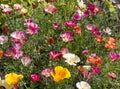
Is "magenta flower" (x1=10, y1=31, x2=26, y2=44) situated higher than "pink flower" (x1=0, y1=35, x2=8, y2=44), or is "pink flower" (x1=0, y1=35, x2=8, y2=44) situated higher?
"magenta flower" (x1=10, y1=31, x2=26, y2=44)

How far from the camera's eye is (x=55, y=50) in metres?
3.45

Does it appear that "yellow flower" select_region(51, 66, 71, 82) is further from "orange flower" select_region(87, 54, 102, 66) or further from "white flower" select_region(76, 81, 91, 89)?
"orange flower" select_region(87, 54, 102, 66)

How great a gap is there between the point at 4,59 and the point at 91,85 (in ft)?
2.50

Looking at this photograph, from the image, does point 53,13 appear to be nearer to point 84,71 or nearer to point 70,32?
point 70,32

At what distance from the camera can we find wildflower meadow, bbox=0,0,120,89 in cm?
302

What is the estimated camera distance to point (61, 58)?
3154 millimetres

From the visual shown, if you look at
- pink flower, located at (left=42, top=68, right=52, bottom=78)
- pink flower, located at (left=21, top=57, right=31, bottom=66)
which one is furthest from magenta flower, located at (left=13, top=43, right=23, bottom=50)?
pink flower, located at (left=42, top=68, right=52, bottom=78)

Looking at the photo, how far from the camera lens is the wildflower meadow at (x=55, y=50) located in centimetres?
302

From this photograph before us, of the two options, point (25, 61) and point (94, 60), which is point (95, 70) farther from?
point (25, 61)

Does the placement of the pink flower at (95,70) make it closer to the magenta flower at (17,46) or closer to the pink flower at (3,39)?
the magenta flower at (17,46)

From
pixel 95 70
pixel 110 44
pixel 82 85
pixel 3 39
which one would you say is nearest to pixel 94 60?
pixel 95 70

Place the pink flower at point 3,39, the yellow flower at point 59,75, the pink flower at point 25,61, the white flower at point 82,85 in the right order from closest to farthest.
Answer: the yellow flower at point 59,75 < the white flower at point 82,85 < the pink flower at point 25,61 < the pink flower at point 3,39

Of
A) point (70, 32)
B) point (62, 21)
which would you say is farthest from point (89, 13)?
point (70, 32)

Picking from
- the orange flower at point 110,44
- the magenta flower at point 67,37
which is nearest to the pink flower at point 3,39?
the magenta flower at point 67,37
